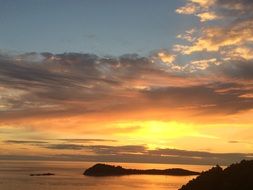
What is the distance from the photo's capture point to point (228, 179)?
218 feet

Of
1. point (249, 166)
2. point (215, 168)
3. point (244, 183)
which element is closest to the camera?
point (244, 183)

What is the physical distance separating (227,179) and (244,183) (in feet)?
12.4

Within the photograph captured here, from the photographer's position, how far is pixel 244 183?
6328cm

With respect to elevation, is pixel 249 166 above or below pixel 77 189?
above

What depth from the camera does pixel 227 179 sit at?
66.6 metres

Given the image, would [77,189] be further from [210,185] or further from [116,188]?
[210,185]

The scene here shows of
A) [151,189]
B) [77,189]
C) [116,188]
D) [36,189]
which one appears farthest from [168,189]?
[36,189]

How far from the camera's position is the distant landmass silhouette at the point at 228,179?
209ft

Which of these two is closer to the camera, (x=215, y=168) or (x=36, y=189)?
(x=215, y=168)

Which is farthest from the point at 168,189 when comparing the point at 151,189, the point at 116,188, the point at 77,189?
the point at 77,189

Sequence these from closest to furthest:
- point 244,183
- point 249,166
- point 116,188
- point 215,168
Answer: point 244,183, point 249,166, point 215,168, point 116,188

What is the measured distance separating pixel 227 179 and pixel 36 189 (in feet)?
307

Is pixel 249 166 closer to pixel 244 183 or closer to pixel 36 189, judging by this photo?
pixel 244 183

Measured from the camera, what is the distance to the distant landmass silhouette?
209 ft
